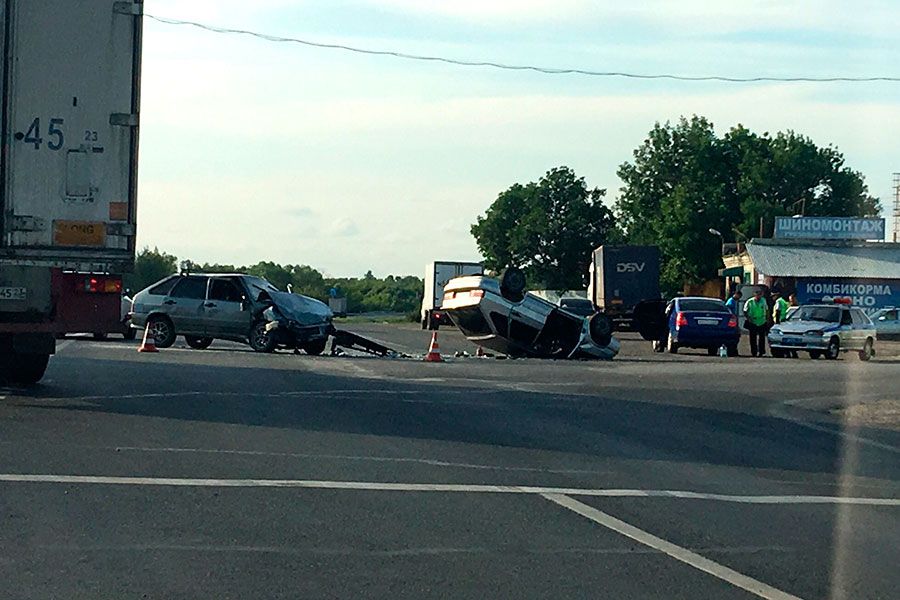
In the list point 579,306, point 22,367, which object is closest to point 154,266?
point 579,306

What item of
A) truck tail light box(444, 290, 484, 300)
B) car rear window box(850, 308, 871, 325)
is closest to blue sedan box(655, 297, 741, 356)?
car rear window box(850, 308, 871, 325)

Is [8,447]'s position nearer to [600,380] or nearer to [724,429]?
[724,429]

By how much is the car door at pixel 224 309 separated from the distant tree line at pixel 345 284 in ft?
155

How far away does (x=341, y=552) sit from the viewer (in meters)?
7.60

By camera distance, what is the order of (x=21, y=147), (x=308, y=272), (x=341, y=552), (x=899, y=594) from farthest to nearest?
(x=308, y=272)
(x=21, y=147)
(x=341, y=552)
(x=899, y=594)

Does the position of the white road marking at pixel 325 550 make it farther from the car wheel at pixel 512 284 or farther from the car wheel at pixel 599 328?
the car wheel at pixel 599 328

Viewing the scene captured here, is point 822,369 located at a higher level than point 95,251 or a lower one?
lower

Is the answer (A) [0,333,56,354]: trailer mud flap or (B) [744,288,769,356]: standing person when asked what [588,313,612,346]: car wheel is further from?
(A) [0,333,56,354]: trailer mud flap

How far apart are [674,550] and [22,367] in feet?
35.0

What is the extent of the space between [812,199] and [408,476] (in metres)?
91.8

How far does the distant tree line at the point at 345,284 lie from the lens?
8294 cm

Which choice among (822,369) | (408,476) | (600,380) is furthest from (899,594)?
(822,369)

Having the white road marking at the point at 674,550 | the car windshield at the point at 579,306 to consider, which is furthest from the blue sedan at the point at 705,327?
the white road marking at the point at 674,550

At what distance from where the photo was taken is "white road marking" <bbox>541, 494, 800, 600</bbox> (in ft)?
23.0
